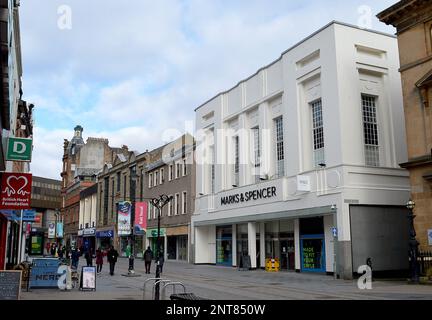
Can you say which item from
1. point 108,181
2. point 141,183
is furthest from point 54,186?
point 141,183

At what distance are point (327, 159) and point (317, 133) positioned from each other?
8.14ft

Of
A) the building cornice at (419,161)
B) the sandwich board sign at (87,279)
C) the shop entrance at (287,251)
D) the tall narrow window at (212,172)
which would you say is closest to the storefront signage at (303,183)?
the shop entrance at (287,251)

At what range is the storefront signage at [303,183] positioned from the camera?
88.5 feet

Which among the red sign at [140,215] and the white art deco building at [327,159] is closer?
the white art deco building at [327,159]

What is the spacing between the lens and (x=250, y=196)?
109 feet

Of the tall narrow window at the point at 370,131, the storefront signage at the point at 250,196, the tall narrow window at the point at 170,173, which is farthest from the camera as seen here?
the tall narrow window at the point at 170,173

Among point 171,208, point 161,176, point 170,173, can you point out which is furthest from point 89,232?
point 171,208

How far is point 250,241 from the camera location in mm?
33062

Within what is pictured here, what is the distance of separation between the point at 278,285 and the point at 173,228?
25735 mm

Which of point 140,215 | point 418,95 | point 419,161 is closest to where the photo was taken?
point 419,161

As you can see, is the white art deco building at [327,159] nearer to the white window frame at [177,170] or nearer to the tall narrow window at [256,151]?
the tall narrow window at [256,151]

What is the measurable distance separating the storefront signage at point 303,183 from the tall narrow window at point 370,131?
340 cm

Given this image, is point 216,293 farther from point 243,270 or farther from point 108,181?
point 108,181

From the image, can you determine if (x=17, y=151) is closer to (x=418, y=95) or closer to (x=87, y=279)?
(x=87, y=279)
